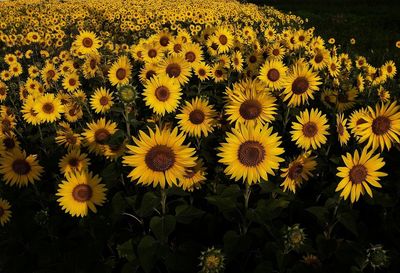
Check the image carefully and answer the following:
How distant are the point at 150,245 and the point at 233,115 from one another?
1.61m

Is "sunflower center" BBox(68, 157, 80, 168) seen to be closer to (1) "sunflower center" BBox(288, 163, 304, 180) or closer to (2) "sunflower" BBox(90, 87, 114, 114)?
(2) "sunflower" BBox(90, 87, 114, 114)

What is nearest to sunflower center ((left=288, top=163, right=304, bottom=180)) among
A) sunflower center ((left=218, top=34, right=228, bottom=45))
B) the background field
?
sunflower center ((left=218, top=34, right=228, bottom=45))

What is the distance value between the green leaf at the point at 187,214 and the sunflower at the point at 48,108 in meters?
3.86

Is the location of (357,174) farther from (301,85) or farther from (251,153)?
(301,85)

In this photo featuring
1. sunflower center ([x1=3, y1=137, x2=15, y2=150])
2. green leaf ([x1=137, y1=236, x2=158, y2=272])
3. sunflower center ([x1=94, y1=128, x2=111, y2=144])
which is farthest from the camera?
sunflower center ([x1=3, y1=137, x2=15, y2=150])

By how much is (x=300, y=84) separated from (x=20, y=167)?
3.75 metres

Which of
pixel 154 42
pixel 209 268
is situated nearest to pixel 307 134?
pixel 209 268

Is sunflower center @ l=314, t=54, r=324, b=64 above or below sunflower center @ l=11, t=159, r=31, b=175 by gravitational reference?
above

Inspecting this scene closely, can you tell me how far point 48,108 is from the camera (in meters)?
6.32

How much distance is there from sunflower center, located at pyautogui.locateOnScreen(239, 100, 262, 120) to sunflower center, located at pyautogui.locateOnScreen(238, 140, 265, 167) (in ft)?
1.78

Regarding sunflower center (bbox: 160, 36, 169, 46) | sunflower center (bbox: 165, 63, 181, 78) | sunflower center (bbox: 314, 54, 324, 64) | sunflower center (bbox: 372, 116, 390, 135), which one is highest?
sunflower center (bbox: 314, 54, 324, 64)

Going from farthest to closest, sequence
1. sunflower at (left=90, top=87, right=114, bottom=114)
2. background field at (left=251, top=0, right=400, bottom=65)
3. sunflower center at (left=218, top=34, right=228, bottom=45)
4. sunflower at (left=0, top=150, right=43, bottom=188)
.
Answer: background field at (left=251, top=0, right=400, bottom=65)
sunflower center at (left=218, top=34, right=228, bottom=45)
sunflower at (left=90, top=87, right=114, bottom=114)
sunflower at (left=0, top=150, right=43, bottom=188)

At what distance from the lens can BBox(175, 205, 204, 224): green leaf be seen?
3.31 metres

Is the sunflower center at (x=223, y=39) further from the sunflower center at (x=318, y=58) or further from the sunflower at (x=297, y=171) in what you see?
Answer: the sunflower at (x=297, y=171)
